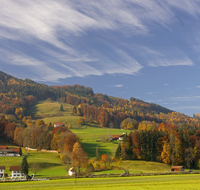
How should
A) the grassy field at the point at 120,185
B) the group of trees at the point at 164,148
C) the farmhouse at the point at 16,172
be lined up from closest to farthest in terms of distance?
the grassy field at the point at 120,185
the farmhouse at the point at 16,172
the group of trees at the point at 164,148

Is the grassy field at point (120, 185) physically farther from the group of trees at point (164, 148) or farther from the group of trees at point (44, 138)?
the group of trees at point (44, 138)

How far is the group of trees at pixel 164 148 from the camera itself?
93312 mm

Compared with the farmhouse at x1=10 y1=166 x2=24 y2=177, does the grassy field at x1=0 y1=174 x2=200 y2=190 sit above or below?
above

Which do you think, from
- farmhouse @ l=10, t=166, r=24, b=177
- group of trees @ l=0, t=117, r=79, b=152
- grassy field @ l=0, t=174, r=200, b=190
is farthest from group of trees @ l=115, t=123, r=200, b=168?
grassy field @ l=0, t=174, r=200, b=190

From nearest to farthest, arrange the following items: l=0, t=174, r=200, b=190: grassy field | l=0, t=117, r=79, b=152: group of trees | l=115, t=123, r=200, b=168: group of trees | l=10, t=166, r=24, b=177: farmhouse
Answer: l=0, t=174, r=200, b=190: grassy field, l=10, t=166, r=24, b=177: farmhouse, l=115, t=123, r=200, b=168: group of trees, l=0, t=117, r=79, b=152: group of trees

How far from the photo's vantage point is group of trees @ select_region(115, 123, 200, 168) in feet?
306

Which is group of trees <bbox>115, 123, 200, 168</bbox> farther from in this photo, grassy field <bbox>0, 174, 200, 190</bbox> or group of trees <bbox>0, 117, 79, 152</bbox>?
grassy field <bbox>0, 174, 200, 190</bbox>

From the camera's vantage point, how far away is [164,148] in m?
96.9

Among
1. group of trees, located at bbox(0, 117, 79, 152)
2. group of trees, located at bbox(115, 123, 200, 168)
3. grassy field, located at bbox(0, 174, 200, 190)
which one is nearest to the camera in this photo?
grassy field, located at bbox(0, 174, 200, 190)

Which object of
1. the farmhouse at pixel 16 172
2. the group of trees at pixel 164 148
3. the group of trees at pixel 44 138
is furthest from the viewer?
the group of trees at pixel 44 138

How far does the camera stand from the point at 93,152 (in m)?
108

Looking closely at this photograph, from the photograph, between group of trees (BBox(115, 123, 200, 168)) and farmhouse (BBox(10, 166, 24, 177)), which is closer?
farmhouse (BBox(10, 166, 24, 177))

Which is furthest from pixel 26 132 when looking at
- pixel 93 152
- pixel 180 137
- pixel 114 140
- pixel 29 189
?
pixel 29 189

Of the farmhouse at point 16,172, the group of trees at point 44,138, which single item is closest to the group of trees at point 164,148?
the group of trees at point 44,138
